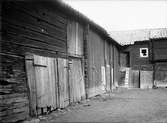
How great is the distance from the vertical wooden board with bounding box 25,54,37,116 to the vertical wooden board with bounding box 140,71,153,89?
16192mm

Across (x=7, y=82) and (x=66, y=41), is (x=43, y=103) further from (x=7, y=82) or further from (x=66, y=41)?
(x=66, y=41)

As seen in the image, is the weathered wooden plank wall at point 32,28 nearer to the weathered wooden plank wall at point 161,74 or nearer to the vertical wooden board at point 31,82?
the vertical wooden board at point 31,82

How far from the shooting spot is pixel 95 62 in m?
13.5

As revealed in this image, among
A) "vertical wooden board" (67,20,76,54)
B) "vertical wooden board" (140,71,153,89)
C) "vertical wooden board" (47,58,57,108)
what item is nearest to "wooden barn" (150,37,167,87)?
"vertical wooden board" (140,71,153,89)

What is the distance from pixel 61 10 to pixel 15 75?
4.17 meters

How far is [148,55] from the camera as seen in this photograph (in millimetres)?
22328

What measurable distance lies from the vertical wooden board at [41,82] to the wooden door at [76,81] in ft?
7.34

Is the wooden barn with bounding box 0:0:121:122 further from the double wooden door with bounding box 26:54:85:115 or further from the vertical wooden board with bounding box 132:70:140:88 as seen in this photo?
the vertical wooden board with bounding box 132:70:140:88

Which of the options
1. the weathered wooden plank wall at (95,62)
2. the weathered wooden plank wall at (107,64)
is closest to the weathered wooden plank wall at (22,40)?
the weathered wooden plank wall at (95,62)

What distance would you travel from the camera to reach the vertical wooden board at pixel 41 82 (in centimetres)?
671

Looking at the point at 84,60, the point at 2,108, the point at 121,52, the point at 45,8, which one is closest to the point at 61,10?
the point at 45,8

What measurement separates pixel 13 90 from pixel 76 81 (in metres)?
4.77

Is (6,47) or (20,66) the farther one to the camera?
(20,66)

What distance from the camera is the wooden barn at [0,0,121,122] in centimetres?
553
